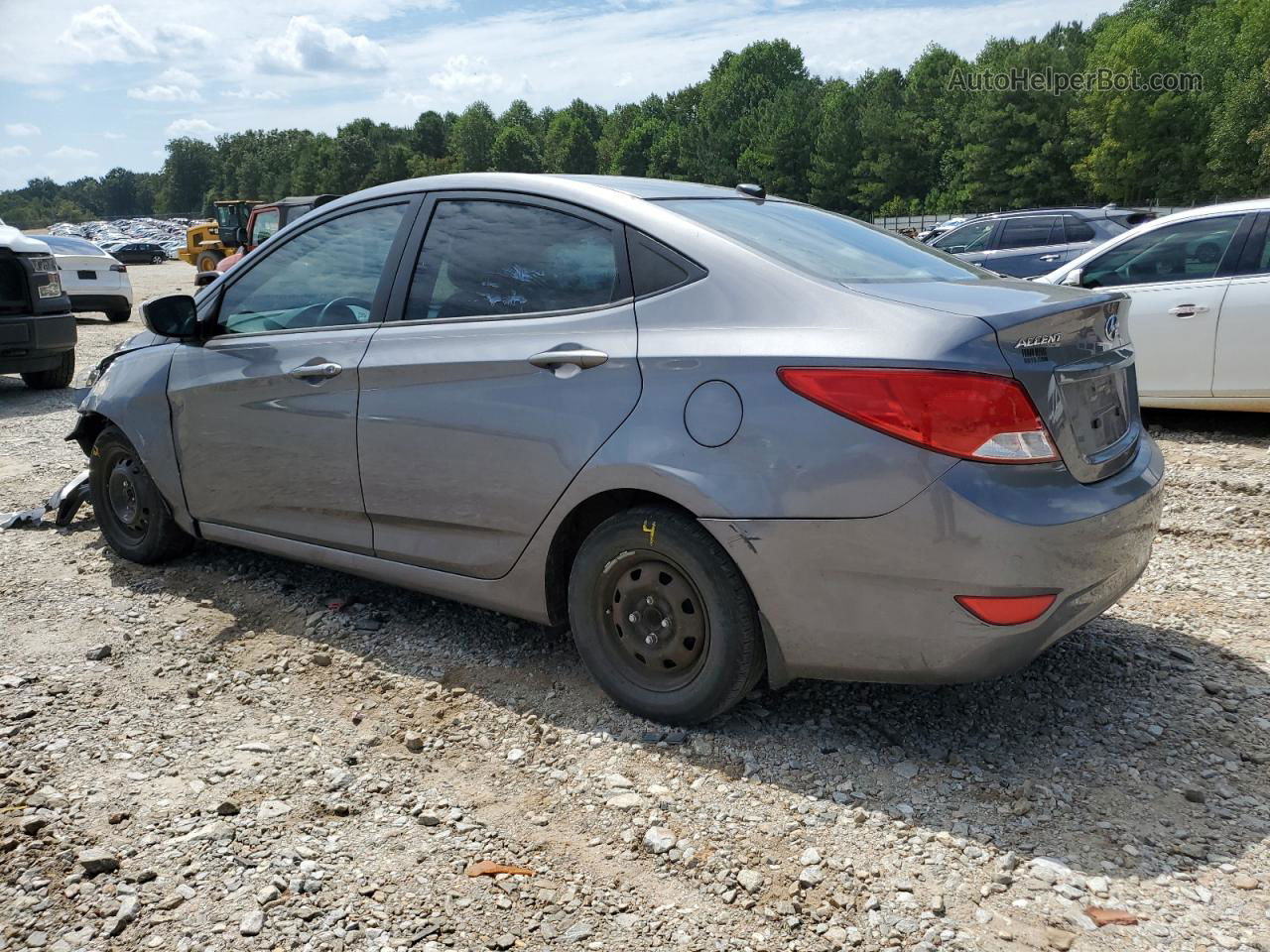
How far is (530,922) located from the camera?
2.52m

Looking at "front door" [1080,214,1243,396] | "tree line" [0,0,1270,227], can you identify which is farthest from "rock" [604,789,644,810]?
"tree line" [0,0,1270,227]

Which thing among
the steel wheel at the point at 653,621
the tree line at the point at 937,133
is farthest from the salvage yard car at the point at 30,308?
the tree line at the point at 937,133

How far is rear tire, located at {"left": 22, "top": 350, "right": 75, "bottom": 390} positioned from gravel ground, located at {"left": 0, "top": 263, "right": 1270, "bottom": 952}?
745 centimetres

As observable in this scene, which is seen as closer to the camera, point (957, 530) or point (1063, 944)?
point (1063, 944)

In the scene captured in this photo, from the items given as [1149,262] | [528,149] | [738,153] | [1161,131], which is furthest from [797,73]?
[1149,262]

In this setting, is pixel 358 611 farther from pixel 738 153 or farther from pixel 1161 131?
pixel 738 153

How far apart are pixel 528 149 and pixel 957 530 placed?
140922 mm

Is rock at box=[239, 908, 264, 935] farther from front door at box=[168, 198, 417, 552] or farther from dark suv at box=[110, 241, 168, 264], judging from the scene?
dark suv at box=[110, 241, 168, 264]

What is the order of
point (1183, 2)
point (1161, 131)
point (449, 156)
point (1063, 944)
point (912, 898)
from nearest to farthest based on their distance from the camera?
point (1063, 944) < point (912, 898) < point (1161, 131) < point (1183, 2) < point (449, 156)

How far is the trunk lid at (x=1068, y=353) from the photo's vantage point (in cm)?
282

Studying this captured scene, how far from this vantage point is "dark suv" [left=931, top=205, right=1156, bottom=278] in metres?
13.6

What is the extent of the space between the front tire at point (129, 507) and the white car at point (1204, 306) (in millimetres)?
5446
